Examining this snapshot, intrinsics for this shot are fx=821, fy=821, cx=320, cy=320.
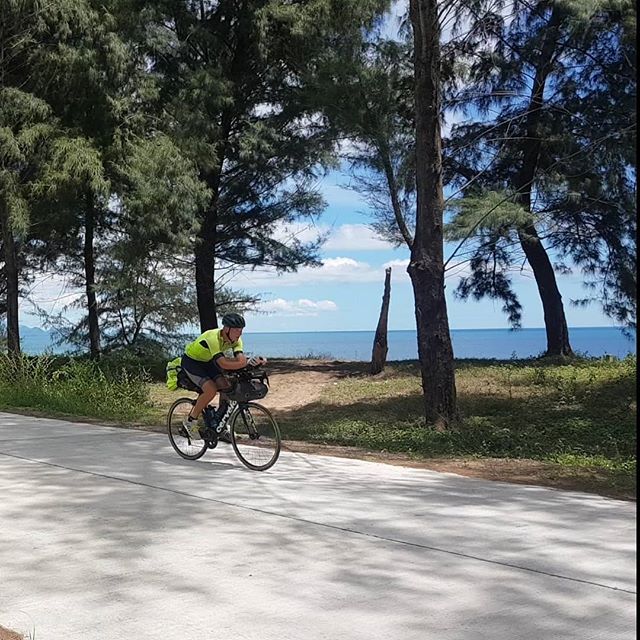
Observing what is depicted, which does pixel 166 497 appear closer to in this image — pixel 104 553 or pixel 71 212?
pixel 104 553

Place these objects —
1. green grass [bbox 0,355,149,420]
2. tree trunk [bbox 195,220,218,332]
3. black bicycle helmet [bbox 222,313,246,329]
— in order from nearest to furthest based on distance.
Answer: black bicycle helmet [bbox 222,313,246,329]
green grass [bbox 0,355,149,420]
tree trunk [bbox 195,220,218,332]

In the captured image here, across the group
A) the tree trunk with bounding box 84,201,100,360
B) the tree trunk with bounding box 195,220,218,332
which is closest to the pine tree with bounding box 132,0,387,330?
the tree trunk with bounding box 195,220,218,332

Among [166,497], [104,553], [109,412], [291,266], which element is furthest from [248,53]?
[104,553]

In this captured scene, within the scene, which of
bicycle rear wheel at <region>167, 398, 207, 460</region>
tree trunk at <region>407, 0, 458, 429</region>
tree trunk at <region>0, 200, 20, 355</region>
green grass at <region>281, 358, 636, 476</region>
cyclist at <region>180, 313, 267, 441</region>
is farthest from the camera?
tree trunk at <region>0, 200, 20, 355</region>

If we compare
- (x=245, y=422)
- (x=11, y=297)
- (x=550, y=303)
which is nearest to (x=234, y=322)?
(x=245, y=422)

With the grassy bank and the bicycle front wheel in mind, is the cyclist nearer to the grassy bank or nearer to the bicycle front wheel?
the bicycle front wheel

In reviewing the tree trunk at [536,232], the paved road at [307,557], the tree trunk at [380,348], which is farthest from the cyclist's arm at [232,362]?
the tree trunk at [380,348]

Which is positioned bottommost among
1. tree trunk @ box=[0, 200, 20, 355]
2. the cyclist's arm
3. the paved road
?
the paved road

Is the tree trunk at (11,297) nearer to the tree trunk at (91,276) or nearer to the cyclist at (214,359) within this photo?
the tree trunk at (91,276)

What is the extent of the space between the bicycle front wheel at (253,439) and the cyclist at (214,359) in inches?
9.3

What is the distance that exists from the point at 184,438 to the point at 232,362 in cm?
144

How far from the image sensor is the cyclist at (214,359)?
25.7ft

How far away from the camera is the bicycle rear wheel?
28.4 feet

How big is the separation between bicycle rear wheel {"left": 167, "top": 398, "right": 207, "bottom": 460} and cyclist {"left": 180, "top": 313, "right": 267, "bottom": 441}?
1.16 feet
